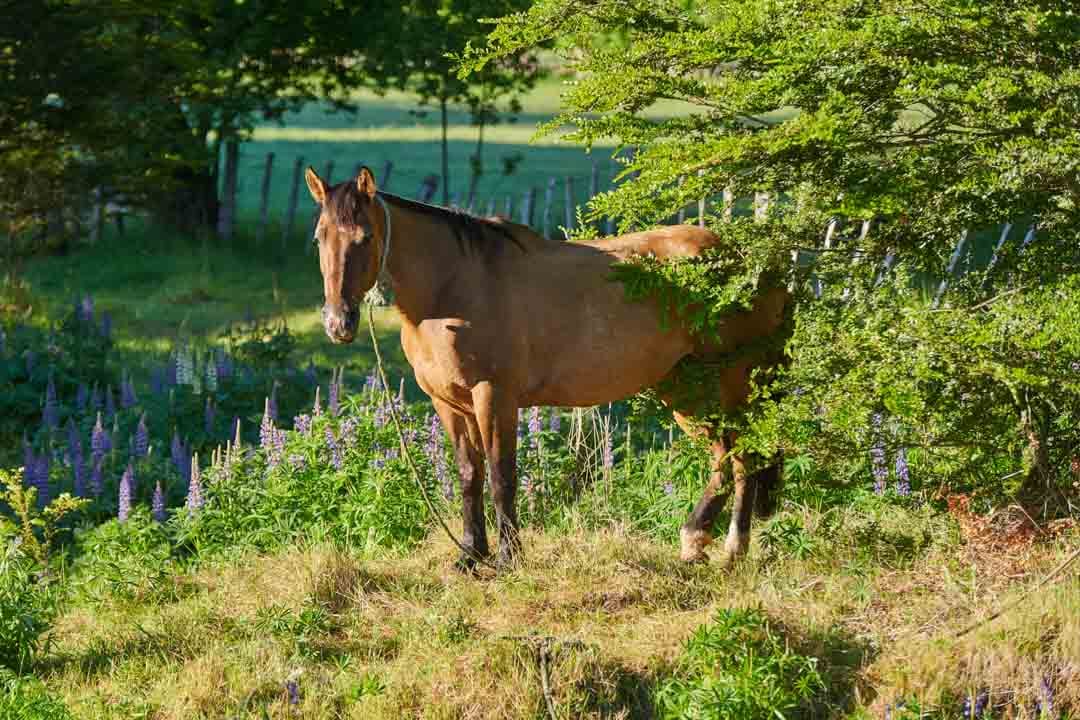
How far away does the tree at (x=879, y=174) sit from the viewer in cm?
541

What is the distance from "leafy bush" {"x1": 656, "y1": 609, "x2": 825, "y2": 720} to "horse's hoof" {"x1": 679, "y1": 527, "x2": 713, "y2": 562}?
3.38 ft

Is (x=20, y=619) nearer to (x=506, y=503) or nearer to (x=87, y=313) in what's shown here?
(x=506, y=503)

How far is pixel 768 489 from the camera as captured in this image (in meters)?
6.96

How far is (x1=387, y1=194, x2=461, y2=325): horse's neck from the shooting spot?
6094 mm

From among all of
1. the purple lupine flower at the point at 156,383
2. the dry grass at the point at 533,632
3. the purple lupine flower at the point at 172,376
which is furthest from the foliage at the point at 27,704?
the purple lupine flower at the point at 172,376

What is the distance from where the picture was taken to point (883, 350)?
5.62 m

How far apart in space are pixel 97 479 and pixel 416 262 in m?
3.27

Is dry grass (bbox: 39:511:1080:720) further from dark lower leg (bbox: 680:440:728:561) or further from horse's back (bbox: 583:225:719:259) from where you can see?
horse's back (bbox: 583:225:719:259)

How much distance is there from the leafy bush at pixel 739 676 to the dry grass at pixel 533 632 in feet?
0.49

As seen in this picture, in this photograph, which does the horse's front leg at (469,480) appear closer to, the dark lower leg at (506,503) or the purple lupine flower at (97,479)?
the dark lower leg at (506,503)

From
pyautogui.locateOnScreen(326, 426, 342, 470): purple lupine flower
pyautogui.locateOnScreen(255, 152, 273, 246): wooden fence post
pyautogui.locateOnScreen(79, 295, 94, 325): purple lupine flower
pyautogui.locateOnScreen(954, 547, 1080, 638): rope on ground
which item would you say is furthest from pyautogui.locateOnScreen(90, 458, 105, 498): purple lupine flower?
pyautogui.locateOnScreen(255, 152, 273, 246): wooden fence post

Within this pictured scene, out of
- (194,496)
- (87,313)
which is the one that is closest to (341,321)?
(194,496)

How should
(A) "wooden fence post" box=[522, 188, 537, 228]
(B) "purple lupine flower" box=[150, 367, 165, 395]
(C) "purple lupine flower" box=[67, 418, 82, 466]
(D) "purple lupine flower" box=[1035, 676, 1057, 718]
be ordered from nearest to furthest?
(D) "purple lupine flower" box=[1035, 676, 1057, 718] < (C) "purple lupine flower" box=[67, 418, 82, 466] < (B) "purple lupine flower" box=[150, 367, 165, 395] < (A) "wooden fence post" box=[522, 188, 537, 228]

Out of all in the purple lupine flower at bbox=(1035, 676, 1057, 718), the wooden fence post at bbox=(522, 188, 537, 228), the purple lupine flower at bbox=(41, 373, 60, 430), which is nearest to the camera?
the purple lupine flower at bbox=(1035, 676, 1057, 718)
